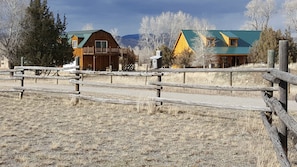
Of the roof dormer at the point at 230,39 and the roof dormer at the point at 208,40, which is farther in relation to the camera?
the roof dormer at the point at 230,39

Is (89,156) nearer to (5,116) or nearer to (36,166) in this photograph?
(36,166)

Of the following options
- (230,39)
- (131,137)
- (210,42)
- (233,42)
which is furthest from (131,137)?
(233,42)

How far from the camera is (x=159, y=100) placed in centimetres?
1020

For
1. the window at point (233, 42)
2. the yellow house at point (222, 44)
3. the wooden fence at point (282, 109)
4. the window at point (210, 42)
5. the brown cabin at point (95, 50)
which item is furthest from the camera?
the window at point (233, 42)

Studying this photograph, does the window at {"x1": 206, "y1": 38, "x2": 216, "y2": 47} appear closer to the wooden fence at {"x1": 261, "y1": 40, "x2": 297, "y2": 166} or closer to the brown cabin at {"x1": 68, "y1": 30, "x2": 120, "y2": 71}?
the brown cabin at {"x1": 68, "y1": 30, "x2": 120, "y2": 71}

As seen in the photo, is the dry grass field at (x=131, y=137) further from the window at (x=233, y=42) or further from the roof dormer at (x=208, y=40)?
the window at (x=233, y=42)

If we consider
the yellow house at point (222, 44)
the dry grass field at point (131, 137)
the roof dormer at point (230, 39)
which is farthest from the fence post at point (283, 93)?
the roof dormer at point (230, 39)

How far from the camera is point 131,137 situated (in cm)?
688

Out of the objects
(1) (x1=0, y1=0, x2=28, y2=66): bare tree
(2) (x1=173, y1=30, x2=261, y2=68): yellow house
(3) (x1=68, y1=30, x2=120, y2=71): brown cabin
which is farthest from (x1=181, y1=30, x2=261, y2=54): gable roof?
Answer: (1) (x1=0, y1=0, x2=28, y2=66): bare tree

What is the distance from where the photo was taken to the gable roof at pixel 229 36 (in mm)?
47250

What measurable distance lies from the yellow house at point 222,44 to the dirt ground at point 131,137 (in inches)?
1412

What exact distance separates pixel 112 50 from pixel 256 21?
3330 centimetres

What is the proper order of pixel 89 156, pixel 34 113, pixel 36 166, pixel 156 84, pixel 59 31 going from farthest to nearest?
pixel 59 31
pixel 156 84
pixel 34 113
pixel 89 156
pixel 36 166

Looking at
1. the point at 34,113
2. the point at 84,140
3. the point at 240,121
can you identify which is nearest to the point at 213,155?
the point at 84,140
